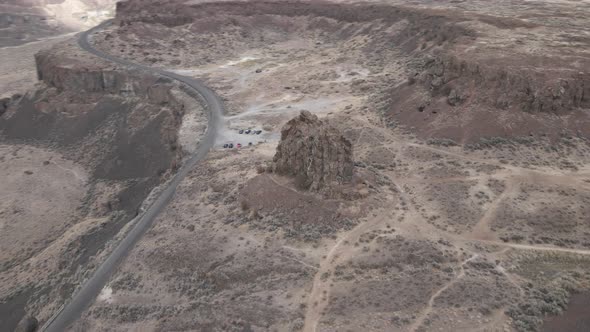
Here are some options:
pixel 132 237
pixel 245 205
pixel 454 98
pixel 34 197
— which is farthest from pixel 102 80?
pixel 454 98

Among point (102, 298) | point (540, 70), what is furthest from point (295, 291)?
point (540, 70)

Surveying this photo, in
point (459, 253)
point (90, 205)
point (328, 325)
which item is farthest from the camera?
point (90, 205)

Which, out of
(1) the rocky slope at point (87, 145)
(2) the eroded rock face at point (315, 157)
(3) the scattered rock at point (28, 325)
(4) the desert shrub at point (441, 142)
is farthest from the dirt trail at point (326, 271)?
(3) the scattered rock at point (28, 325)

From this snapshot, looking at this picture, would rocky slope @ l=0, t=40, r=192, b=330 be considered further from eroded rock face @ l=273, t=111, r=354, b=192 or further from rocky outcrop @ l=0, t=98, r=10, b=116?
eroded rock face @ l=273, t=111, r=354, b=192

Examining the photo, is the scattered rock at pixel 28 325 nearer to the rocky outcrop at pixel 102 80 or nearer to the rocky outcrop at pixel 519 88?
the rocky outcrop at pixel 102 80

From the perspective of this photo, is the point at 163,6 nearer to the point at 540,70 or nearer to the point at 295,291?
the point at 540,70

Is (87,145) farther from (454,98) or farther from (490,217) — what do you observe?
(490,217)
